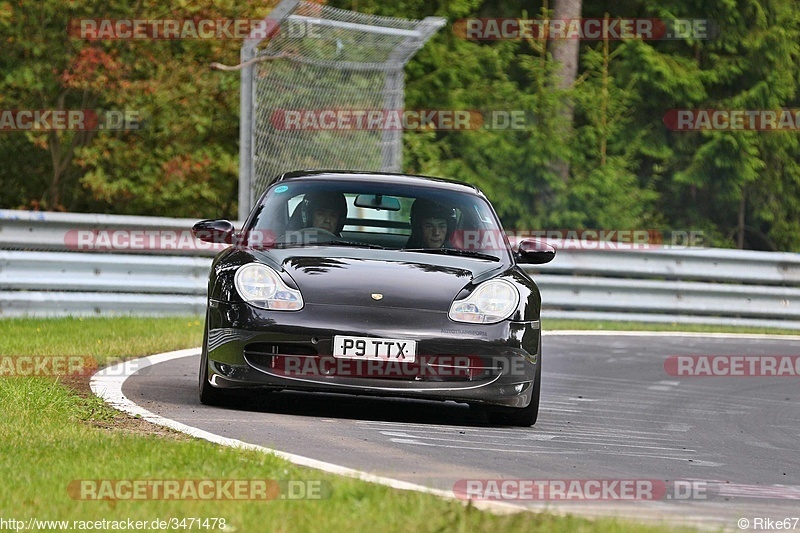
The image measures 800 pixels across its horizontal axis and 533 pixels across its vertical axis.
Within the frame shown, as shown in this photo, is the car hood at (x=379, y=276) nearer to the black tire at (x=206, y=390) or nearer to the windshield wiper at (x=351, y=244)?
the windshield wiper at (x=351, y=244)

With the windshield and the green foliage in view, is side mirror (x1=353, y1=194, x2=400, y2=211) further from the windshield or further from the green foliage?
the green foliage

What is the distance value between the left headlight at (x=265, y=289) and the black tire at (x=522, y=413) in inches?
52.4

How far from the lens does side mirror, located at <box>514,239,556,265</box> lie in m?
9.65

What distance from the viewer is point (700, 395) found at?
448 inches

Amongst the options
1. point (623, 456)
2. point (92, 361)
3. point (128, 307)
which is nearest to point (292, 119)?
point (128, 307)

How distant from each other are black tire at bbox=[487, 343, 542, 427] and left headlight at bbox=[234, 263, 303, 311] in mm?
1332

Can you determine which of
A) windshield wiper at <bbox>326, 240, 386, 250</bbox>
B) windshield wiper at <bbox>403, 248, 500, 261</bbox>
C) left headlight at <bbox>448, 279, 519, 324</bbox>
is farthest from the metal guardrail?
left headlight at <bbox>448, 279, 519, 324</bbox>

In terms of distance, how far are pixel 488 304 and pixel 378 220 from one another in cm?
149

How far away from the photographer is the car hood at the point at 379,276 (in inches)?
324

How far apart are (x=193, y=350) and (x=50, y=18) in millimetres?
10233

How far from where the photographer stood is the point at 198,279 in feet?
51.0

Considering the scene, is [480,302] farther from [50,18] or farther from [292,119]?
[50,18]

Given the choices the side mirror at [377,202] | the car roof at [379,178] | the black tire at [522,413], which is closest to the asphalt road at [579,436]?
the black tire at [522,413]

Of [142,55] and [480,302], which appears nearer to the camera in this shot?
[480,302]
